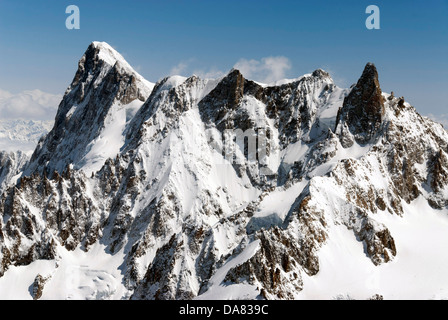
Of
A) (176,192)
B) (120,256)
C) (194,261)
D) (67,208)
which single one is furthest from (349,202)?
(67,208)

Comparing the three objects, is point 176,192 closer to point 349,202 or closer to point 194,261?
point 194,261

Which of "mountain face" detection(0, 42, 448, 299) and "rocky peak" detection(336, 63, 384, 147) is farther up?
"rocky peak" detection(336, 63, 384, 147)

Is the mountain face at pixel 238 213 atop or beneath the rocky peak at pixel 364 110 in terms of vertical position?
beneath

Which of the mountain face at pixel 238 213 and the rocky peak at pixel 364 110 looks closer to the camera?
the mountain face at pixel 238 213

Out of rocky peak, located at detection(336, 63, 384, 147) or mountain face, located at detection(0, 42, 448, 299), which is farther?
rocky peak, located at detection(336, 63, 384, 147)
